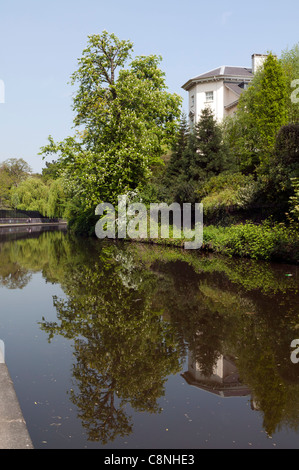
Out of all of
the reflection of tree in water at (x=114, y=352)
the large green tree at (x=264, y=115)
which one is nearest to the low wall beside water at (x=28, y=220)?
the large green tree at (x=264, y=115)

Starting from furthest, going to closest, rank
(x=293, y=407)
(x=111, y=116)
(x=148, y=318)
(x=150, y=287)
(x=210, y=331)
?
(x=111, y=116) < (x=150, y=287) < (x=148, y=318) < (x=210, y=331) < (x=293, y=407)

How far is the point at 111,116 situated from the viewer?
26.7 meters

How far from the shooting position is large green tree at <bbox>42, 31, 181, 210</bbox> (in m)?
26.5

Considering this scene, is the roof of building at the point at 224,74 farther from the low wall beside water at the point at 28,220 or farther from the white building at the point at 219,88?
the low wall beside water at the point at 28,220

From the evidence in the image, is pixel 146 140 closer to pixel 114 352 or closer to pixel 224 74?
pixel 114 352

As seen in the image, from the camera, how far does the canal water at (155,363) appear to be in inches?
143

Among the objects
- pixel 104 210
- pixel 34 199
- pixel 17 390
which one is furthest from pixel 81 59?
pixel 34 199

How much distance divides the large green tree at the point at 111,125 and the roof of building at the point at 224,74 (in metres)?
23.4

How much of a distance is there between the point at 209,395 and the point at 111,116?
24.4m

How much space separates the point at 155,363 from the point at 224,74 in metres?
51.6

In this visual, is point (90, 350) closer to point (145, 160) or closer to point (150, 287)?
point (150, 287)

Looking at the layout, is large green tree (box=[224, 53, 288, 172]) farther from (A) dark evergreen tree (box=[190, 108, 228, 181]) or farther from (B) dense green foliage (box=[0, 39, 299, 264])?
(A) dark evergreen tree (box=[190, 108, 228, 181])

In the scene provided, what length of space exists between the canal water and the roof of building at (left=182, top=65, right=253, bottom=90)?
4616cm

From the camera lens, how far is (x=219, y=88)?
52.0m
